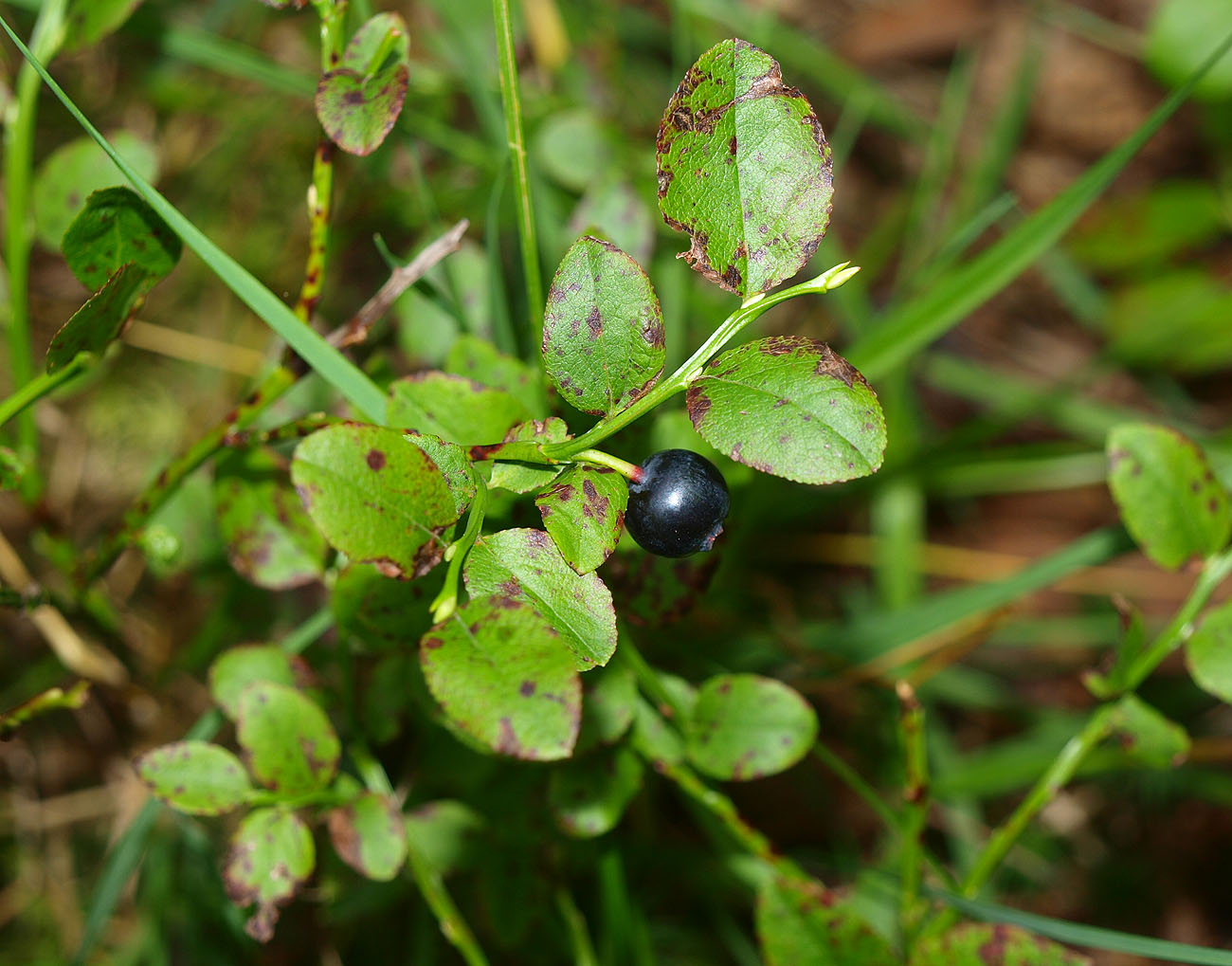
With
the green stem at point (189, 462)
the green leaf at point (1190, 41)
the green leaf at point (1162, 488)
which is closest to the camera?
the green stem at point (189, 462)

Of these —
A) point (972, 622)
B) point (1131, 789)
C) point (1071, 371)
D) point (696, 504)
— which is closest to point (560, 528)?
point (696, 504)

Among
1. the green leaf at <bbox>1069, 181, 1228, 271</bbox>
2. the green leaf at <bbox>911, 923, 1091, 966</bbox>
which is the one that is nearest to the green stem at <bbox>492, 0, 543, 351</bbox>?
the green leaf at <bbox>911, 923, 1091, 966</bbox>

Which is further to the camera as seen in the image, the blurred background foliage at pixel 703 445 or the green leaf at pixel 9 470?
the blurred background foliage at pixel 703 445

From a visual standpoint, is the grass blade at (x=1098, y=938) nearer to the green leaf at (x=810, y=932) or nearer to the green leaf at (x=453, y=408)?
the green leaf at (x=810, y=932)

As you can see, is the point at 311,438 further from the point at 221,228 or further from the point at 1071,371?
the point at 1071,371

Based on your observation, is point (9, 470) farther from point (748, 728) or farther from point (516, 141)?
point (748, 728)

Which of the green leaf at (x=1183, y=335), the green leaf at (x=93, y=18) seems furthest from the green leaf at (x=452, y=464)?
the green leaf at (x=1183, y=335)

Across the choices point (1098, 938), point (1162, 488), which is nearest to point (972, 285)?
point (1162, 488)
